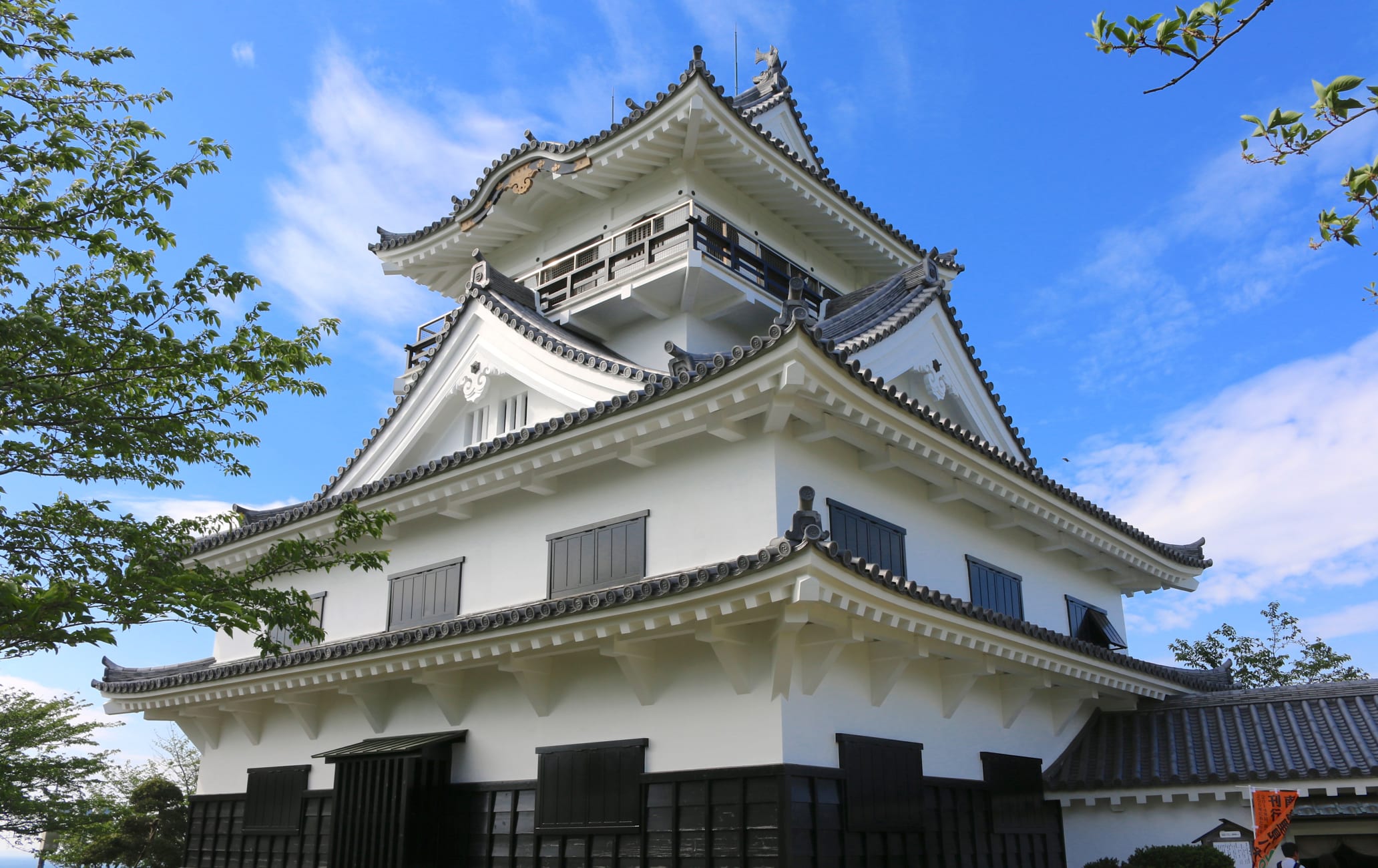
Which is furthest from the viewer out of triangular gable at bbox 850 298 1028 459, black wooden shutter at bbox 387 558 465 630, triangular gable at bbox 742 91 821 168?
triangular gable at bbox 742 91 821 168

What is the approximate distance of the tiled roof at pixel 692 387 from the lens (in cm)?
942

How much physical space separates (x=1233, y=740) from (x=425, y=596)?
37.2 ft

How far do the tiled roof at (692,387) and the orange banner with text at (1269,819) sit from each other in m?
4.42

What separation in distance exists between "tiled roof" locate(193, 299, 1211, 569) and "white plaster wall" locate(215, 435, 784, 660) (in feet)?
3.41

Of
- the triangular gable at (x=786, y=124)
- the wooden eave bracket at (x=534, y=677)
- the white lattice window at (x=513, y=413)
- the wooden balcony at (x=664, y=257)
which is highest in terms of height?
the triangular gable at (x=786, y=124)

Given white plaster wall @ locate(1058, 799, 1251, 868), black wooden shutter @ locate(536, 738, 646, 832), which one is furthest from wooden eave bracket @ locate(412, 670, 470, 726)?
white plaster wall @ locate(1058, 799, 1251, 868)

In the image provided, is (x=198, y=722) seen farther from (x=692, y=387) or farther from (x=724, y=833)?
(x=692, y=387)

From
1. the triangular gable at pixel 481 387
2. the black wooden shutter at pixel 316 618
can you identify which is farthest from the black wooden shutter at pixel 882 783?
the black wooden shutter at pixel 316 618

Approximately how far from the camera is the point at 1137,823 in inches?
508

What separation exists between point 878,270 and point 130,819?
68.9ft

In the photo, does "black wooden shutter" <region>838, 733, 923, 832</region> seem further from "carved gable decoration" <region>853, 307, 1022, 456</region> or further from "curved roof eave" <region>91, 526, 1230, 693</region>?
"carved gable decoration" <region>853, 307, 1022, 456</region>

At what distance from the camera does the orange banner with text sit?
959 centimetres

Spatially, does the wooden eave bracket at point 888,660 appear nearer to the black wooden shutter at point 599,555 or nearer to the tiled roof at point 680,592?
the tiled roof at point 680,592

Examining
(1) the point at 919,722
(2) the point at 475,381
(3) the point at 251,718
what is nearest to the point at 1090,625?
(1) the point at 919,722
